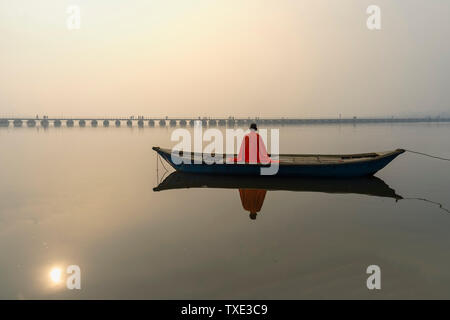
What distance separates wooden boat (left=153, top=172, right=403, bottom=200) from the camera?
37.0ft

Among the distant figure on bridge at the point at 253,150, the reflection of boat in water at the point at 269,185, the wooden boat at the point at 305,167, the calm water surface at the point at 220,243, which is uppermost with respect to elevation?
the distant figure on bridge at the point at 253,150

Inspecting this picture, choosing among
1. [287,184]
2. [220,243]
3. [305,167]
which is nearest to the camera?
[220,243]

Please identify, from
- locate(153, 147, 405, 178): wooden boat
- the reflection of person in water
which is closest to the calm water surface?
the reflection of person in water

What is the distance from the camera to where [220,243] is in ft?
21.7

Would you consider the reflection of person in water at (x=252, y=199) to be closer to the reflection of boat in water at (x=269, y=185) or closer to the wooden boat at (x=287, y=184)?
the reflection of boat in water at (x=269, y=185)

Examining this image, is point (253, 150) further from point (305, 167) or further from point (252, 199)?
point (252, 199)

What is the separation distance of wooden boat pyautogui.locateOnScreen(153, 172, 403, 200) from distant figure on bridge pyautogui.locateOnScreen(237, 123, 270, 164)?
0.93 meters

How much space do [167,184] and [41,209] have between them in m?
4.77

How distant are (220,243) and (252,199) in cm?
382

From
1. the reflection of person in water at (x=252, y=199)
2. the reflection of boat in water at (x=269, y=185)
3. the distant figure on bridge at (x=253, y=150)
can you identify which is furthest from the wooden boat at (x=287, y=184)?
the distant figure on bridge at (x=253, y=150)

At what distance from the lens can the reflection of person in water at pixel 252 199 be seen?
9136 millimetres

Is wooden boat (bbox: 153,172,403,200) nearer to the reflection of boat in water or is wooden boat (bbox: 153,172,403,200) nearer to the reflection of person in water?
the reflection of boat in water

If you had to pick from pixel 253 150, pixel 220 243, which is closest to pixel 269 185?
pixel 253 150

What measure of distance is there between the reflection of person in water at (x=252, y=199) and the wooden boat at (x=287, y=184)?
20.0 inches
